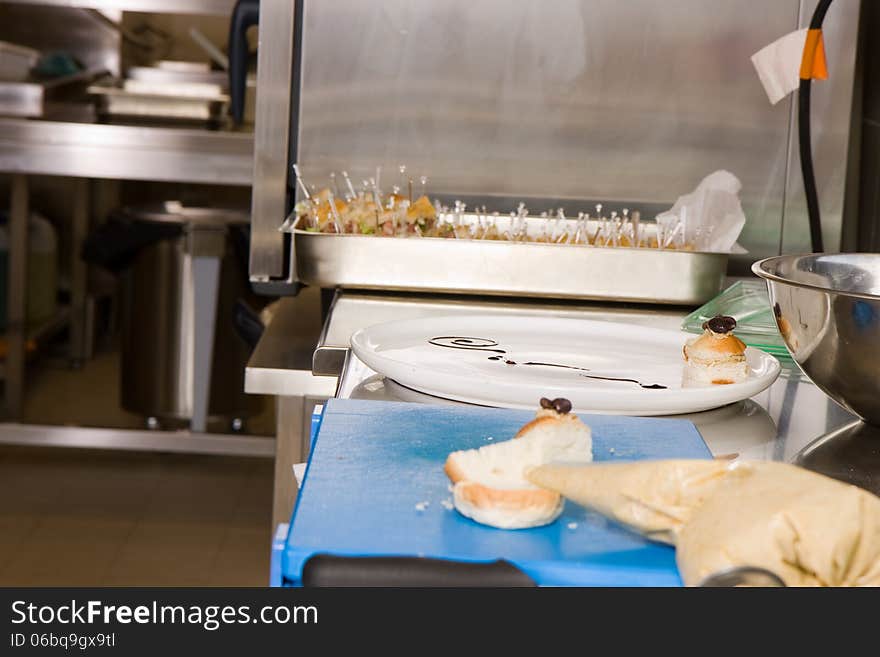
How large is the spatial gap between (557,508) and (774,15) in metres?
1.33

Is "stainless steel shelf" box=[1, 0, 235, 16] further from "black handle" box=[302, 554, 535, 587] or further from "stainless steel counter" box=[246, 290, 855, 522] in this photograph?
"black handle" box=[302, 554, 535, 587]

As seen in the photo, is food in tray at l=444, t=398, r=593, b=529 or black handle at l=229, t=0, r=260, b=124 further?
→ black handle at l=229, t=0, r=260, b=124

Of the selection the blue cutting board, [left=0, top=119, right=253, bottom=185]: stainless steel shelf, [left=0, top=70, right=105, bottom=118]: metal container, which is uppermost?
[left=0, top=70, right=105, bottom=118]: metal container

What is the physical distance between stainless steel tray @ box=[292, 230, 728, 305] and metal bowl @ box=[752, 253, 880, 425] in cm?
43

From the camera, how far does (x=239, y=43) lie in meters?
2.14

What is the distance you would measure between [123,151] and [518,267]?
1812mm

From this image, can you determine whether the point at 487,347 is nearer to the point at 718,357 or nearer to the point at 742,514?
the point at 718,357

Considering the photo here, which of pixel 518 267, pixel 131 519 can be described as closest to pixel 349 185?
pixel 518 267

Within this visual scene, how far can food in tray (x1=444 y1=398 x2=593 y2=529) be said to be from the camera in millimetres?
614

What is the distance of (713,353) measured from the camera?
969mm

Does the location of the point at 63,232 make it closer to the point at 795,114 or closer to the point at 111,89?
the point at 111,89

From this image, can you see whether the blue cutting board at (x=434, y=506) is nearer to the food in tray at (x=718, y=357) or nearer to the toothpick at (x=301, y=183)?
the food in tray at (x=718, y=357)

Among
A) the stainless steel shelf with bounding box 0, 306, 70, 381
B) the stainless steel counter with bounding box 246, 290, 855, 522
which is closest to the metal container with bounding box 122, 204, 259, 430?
the stainless steel shelf with bounding box 0, 306, 70, 381

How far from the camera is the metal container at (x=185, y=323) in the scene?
334 cm
